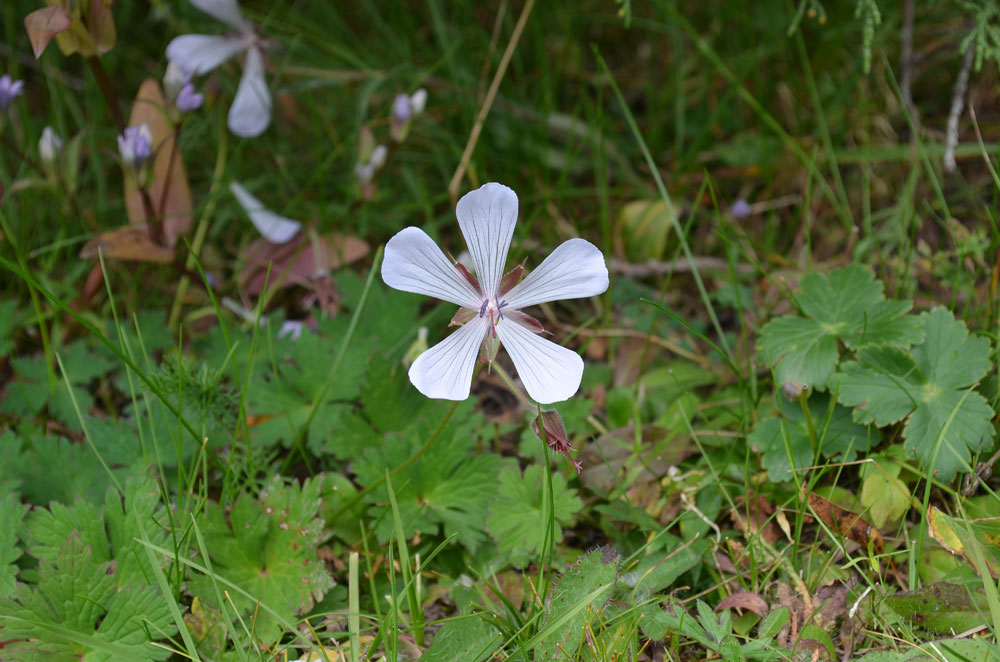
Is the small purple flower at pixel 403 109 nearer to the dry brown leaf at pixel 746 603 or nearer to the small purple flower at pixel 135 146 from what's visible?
the small purple flower at pixel 135 146

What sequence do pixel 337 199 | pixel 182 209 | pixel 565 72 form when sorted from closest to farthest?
1. pixel 182 209
2. pixel 337 199
3. pixel 565 72

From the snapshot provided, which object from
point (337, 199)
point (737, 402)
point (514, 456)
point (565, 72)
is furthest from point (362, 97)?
point (737, 402)

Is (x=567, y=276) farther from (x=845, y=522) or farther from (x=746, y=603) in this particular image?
(x=845, y=522)

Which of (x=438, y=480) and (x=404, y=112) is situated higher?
(x=404, y=112)

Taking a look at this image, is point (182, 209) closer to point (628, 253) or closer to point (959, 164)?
point (628, 253)

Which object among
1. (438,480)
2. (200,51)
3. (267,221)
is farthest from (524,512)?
(200,51)
